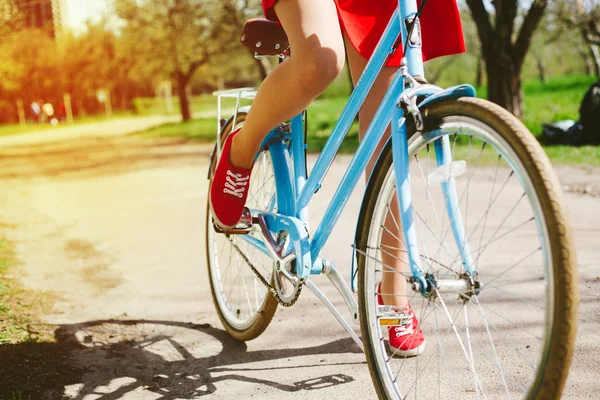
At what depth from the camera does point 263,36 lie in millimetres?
2211

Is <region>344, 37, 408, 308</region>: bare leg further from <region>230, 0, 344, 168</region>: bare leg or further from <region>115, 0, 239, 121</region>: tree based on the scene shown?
<region>115, 0, 239, 121</region>: tree

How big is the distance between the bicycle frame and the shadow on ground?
41 cm

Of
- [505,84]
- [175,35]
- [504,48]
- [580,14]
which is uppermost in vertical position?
[175,35]

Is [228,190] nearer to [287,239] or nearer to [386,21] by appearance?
[287,239]

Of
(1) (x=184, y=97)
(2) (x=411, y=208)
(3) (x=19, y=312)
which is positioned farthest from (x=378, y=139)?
(1) (x=184, y=97)

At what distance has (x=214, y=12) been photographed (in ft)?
76.9

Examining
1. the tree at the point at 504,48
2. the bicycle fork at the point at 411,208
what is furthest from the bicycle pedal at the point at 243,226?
the tree at the point at 504,48

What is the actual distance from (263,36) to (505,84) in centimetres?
848

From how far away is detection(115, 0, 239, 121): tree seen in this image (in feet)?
78.6

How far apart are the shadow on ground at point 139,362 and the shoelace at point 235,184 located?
65 centimetres

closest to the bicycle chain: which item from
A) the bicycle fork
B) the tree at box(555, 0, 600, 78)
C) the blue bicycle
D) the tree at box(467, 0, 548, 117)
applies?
the blue bicycle

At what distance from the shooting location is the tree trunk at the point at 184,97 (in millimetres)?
25484

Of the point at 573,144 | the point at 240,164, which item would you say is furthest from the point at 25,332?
the point at 573,144

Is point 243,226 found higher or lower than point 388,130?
lower
